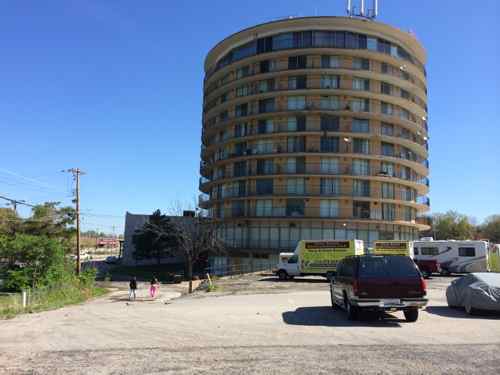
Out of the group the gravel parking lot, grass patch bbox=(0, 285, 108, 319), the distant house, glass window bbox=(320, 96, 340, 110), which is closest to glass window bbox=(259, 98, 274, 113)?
glass window bbox=(320, 96, 340, 110)

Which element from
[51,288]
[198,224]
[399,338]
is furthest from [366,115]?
[399,338]

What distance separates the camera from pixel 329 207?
54719mm

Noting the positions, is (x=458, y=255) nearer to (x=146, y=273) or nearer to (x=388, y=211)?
(x=388, y=211)

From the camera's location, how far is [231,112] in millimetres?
62125

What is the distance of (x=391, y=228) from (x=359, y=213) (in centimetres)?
511

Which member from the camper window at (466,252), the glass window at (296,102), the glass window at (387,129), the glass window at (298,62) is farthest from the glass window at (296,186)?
the camper window at (466,252)

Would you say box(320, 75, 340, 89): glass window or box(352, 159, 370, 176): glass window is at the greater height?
box(320, 75, 340, 89): glass window

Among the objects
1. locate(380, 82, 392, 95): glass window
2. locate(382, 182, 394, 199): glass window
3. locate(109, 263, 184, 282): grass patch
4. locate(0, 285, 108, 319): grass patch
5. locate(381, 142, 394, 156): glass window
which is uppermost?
locate(380, 82, 392, 95): glass window

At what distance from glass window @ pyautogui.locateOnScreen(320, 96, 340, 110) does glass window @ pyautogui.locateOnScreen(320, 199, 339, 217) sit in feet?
A: 37.9

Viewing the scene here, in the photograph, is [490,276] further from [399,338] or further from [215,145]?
[215,145]

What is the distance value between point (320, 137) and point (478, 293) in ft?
142

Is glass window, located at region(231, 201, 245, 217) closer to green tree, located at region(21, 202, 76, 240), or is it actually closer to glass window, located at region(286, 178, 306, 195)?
glass window, located at region(286, 178, 306, 195)

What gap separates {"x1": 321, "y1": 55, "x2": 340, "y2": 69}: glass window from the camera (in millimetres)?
56631

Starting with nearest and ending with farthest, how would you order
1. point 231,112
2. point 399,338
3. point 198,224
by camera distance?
1. point 399,338
2. point 198,224
3. point 231,112
